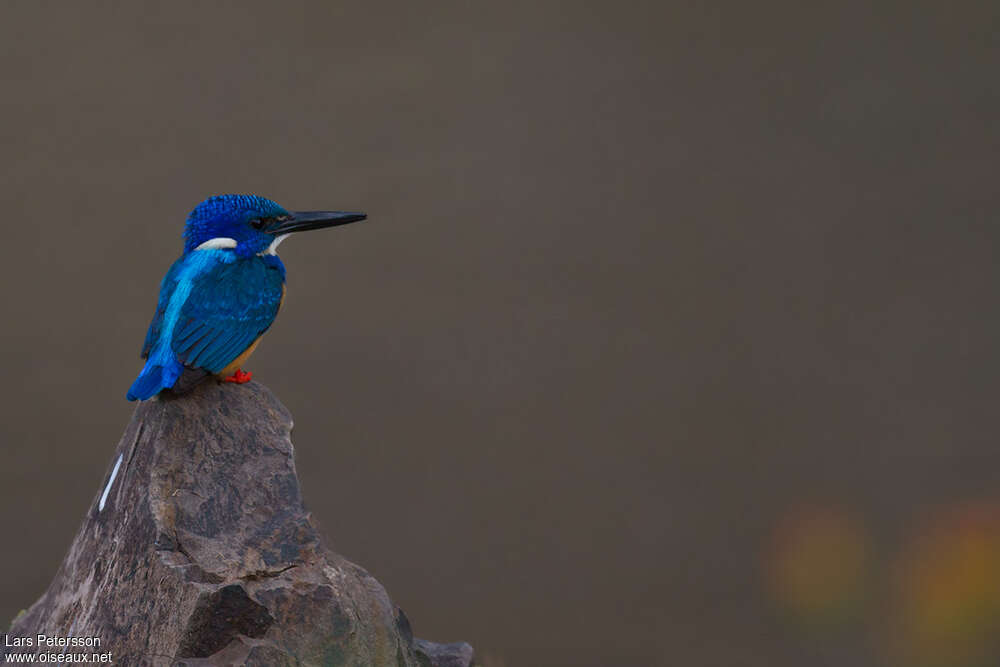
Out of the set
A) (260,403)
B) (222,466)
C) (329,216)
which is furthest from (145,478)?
(329,216)

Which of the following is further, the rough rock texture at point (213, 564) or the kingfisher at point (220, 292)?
the kingfisher at point (220, 292)

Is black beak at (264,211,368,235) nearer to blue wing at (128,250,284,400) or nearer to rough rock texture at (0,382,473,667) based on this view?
blue wing at (128,250,284,400)

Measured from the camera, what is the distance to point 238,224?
11.0ft

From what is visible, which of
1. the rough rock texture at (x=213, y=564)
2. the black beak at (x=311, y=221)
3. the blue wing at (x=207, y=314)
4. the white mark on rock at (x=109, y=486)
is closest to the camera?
the rough rock texture at (x=213, y=564)

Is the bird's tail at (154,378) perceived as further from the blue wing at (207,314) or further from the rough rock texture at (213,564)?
the rough rock texture at (213,564)

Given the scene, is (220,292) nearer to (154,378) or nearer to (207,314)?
(207,314)

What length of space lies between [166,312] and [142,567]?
2.39 feet

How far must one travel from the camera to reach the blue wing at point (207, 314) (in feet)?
10.2

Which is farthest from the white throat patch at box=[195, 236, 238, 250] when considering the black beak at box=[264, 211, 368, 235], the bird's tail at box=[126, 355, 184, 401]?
the bird's tail at box=[126, 355, 184, 401]

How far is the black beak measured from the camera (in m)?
3.41

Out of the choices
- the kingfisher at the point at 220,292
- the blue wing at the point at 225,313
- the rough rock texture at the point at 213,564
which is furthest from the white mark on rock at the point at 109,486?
the blue wing at the point at 225,313

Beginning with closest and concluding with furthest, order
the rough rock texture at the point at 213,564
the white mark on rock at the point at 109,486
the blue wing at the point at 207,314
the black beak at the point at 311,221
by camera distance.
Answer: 1. the rough rock texture at the point at 213,564
2. the blue wing at the point at 207,314
3. the white mark on rock at the point at 109,486
4. the black beak at the point at 311,221

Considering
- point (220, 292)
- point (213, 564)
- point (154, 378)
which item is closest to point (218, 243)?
point (220, 292)

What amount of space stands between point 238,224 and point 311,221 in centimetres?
23
